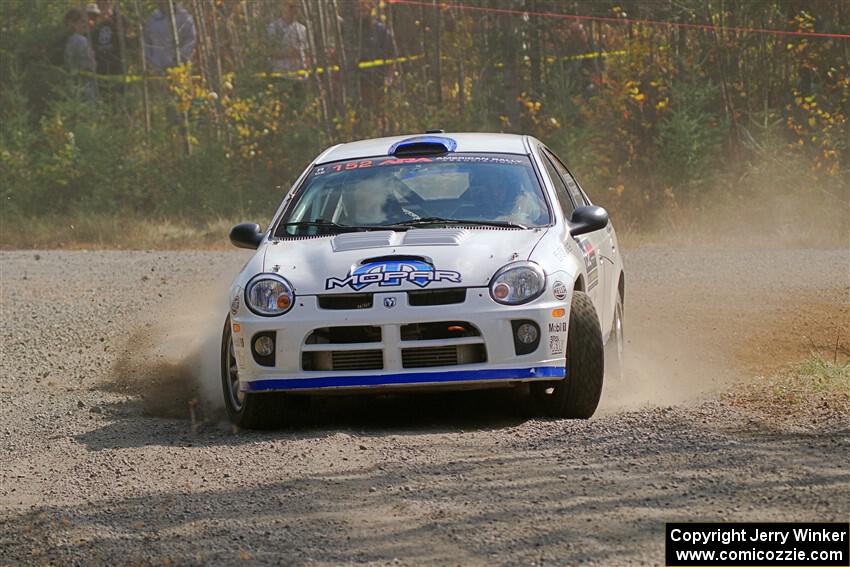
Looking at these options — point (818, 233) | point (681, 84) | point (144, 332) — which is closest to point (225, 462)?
point (144, 332)

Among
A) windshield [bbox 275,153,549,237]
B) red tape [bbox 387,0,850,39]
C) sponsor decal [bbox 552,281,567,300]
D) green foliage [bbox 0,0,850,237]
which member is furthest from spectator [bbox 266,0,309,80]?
sponsor decal [bbox 552,281,567,300]

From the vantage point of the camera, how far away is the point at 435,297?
678cm

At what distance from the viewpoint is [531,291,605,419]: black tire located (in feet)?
22.8

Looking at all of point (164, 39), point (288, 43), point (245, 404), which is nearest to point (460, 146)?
point (245, 404)

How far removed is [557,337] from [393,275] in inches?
34.2

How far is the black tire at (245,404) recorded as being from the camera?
281 inches

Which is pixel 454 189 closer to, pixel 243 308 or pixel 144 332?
pixel 243 308

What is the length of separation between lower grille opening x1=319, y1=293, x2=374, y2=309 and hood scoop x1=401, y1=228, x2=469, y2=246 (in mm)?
463

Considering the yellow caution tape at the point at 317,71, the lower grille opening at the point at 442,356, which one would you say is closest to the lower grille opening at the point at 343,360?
the lower grille opening at the point at 442,356

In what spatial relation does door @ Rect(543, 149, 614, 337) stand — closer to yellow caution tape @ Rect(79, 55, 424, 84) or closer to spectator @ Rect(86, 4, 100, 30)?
yellow caution tape @ Rect(79, 55, 424, 84)

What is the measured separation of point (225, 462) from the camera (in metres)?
6.14

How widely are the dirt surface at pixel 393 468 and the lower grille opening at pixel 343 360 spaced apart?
13.1 inches

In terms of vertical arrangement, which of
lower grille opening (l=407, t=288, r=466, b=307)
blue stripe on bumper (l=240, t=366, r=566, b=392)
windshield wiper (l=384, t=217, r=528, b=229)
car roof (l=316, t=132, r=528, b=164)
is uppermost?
car roof (l=316, t=132, r=528, b=164)

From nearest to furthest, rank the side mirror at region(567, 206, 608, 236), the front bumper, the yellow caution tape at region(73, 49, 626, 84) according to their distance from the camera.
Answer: the front bumper, the side mirror at region(567, 206, 608, 236), the yellow caution tape at region(73, 49, 626, 84)
